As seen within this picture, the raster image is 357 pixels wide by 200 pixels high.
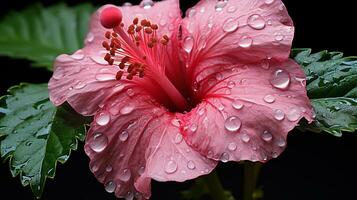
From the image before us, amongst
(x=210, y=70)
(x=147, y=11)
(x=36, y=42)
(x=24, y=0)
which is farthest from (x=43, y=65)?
(x=24, y=0)

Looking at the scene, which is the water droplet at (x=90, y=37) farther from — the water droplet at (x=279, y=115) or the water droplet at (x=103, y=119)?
the water droplet at (x=279, y=115)

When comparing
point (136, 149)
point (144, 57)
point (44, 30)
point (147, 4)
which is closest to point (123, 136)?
point (136, 149)

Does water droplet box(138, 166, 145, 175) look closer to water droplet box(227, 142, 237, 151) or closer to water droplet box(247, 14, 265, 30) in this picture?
water droplet box(227, 142, 237, 151)

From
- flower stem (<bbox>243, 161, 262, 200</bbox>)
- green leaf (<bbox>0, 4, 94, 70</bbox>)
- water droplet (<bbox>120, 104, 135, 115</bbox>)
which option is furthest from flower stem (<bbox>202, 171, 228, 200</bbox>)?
green leaf (<bbox>0, 4, 94, 70</bbox>)

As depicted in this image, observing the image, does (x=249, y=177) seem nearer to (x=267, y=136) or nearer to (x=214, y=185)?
(x=214, y=185)

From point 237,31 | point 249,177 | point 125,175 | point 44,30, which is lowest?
point 44,30

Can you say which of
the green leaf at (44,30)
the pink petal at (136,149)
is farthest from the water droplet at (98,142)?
the green leaf at (44,30)
